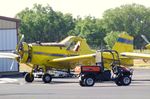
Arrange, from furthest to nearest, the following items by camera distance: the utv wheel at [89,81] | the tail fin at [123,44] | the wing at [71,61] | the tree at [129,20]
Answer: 1. the tree at [129,20]
2. the tail fin at [123,44]
3. the wing at [71,61]
4. the utv wheel at [89,81]

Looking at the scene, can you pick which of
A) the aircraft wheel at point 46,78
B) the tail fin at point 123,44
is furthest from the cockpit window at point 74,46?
the aircraft wheel at point 46,78

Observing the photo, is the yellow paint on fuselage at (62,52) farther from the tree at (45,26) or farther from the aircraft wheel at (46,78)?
the tree at (45,26)

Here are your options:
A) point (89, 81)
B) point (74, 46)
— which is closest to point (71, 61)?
point (74, 46)

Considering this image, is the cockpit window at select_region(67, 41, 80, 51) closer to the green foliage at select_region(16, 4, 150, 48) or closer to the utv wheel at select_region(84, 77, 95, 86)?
the utv wheel at select_region(84, 77, 95, 86)

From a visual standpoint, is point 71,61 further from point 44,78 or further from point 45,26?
point 45,26

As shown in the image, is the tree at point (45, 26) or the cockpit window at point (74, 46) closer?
the cockpit window at point (74, 46)

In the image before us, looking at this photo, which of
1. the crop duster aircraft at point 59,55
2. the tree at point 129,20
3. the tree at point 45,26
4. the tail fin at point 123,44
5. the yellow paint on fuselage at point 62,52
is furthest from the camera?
the tree at point 45,26

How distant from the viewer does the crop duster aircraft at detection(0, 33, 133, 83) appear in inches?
1334

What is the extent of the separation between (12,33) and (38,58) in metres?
13.1

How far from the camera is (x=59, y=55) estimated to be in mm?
35719

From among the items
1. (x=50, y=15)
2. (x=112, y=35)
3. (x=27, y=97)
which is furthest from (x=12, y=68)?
(x=50, y=15)

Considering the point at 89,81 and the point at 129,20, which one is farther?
the point at 129,20

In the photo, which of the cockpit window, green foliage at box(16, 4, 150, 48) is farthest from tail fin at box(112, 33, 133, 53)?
green foliage at box(16, 4, 150, 48)

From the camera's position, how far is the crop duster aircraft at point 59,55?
3388 centimetres
